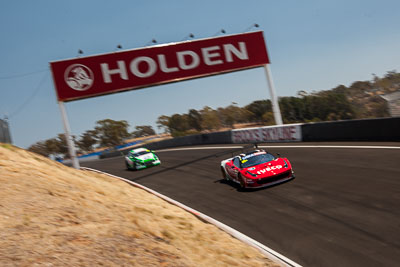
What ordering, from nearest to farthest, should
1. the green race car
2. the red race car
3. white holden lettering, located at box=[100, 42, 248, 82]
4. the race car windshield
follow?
the red race car → the race car windshield → the green race car → white holden lettering, located at box=[100, 42, 248, 82]

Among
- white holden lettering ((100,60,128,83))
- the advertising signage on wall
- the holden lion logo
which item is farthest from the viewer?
white holden lettering ((100,60,128,83))

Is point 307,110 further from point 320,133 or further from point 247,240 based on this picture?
point 247,240

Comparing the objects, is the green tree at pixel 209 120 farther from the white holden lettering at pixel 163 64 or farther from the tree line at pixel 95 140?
the white holden lettering at pixel 163 64

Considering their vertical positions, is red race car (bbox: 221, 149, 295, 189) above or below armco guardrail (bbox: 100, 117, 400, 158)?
above

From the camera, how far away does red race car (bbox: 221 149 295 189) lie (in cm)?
1270

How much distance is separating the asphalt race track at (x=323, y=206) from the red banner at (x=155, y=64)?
12848 mm

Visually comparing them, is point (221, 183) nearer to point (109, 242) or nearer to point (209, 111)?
point (109, 242)

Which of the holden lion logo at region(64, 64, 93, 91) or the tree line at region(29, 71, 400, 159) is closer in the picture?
the holden lion logo at region(64, 64, 93, 91)

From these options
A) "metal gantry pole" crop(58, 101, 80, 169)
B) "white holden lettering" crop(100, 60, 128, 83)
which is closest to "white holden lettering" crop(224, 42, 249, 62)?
"white holden lettering" crop(100, 60, 128, 83)

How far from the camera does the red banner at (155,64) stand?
89.2ft

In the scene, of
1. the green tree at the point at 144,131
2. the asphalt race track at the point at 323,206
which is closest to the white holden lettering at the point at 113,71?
the asphalt race track at the point at 323,206

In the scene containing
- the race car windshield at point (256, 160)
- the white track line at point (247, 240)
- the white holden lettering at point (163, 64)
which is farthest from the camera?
the white holden lettering at point (163, 64)

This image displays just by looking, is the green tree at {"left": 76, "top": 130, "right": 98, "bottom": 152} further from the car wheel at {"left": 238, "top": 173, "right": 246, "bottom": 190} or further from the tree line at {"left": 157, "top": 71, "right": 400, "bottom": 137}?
the car wheel at {"left": 238, "top": 173, "right": 246, "bottom": 190}

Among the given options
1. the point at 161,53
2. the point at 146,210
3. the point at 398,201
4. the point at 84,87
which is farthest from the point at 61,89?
the point at 398,201
